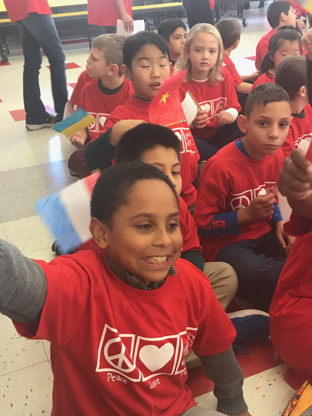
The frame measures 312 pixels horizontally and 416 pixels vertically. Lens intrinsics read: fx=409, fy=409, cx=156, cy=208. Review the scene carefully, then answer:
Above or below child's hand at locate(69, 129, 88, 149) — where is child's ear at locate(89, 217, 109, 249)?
above

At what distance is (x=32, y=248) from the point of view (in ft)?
5.53

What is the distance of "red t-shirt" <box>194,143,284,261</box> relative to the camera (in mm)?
1328

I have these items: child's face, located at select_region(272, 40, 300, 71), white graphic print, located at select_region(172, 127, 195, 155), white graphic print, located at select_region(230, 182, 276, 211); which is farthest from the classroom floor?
child's face, located at select_region(272, 40, 300, 71)

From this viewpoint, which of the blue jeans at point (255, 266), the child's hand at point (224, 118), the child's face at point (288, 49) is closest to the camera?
the blue jeans at point (255, 266)

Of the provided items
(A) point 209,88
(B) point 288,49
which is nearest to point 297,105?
(A) point 209,88

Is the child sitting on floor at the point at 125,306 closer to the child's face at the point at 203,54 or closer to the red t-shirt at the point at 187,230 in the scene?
the red t-shirt at the point at 187,230

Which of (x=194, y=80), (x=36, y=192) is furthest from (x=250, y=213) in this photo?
(x=36, y=192)

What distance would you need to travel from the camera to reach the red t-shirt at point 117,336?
0.69 metres

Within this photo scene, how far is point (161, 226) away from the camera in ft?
2.36

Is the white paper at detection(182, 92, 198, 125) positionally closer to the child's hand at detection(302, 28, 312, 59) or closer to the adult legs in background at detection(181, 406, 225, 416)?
the adult legs in background at detection(181, 406, 225, 416)

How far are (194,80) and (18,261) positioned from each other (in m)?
1.69

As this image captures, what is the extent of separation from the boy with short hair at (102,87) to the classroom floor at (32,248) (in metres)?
0.35

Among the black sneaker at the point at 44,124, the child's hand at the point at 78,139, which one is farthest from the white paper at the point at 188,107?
the black sneaker at the point at 44,124

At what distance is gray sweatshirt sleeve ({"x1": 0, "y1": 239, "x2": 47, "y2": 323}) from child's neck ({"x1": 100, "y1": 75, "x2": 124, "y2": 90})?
1607 millimetres
